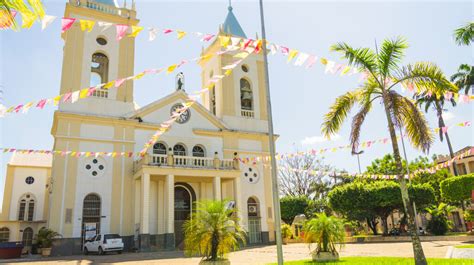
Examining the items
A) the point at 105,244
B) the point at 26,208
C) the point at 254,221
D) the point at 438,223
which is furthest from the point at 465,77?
the point at 26,208

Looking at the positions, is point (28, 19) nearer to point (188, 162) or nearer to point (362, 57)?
point (362, 57)

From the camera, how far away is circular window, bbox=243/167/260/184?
86.7 ft

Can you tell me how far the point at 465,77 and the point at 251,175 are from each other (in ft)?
63.8

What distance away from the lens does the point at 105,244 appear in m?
19.0

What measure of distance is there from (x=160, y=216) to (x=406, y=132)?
15037 mm

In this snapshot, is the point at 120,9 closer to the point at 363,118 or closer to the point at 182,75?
the point at 182,75

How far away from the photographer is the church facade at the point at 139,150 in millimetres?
20938

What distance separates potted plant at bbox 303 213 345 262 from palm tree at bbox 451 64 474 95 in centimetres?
2345

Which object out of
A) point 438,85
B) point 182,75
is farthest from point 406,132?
point 182,75

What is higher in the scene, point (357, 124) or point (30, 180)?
point (30, 180)

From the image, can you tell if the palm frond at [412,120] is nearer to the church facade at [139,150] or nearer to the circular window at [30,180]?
the church facade at [139,150]

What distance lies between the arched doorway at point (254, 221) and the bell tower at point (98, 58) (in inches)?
405

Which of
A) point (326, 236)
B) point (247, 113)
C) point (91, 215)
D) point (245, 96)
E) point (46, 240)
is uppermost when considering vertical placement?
point (245, 96)

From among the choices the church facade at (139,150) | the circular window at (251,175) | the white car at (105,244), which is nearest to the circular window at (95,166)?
the church facade at (139,150)
